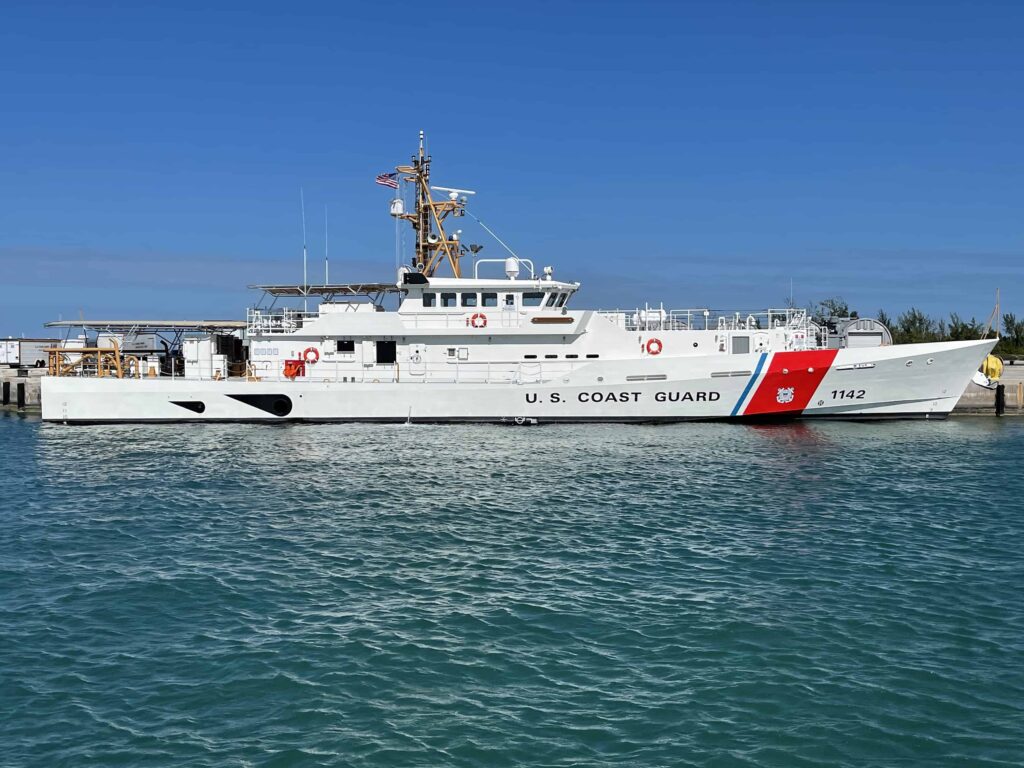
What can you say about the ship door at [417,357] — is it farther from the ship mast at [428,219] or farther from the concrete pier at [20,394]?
the concrete pier at [20,394]

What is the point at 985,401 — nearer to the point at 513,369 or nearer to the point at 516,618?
the point at 513,369

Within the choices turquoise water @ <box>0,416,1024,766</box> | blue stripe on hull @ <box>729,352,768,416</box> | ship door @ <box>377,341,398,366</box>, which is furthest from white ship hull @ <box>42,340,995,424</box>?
turquoise water @ <box>0,416,1024,766</box>

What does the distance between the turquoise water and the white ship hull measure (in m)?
7.52

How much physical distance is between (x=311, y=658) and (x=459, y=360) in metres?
19.8

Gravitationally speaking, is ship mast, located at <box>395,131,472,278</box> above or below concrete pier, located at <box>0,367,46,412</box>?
above

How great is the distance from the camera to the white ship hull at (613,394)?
1030 inches

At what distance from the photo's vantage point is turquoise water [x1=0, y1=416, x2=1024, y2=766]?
704 cm

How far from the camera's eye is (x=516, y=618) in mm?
9656

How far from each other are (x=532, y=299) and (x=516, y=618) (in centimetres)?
1932

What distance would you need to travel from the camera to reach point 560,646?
8.82 meters

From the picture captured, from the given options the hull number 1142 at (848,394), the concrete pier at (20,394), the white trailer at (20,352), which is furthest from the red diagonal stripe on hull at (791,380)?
the white trailer at (20,352)

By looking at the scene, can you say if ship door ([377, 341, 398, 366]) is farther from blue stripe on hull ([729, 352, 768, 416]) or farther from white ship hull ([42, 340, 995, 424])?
blue stripe on hull ([729, 352, 768, 416])

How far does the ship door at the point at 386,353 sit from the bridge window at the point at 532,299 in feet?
15.5

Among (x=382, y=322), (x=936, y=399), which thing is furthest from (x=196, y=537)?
(x=936, y=399)
